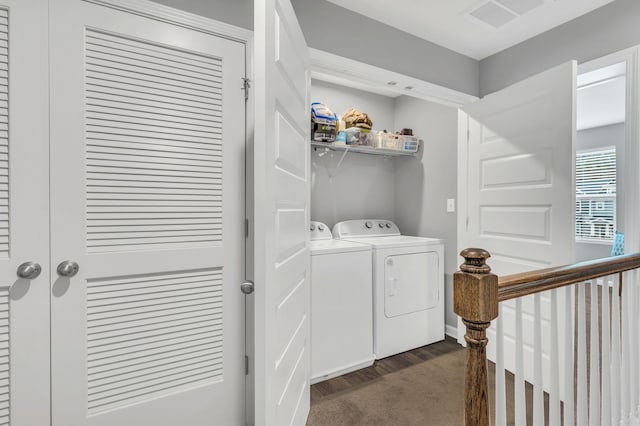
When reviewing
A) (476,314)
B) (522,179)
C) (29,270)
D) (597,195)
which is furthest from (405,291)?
(597,195)

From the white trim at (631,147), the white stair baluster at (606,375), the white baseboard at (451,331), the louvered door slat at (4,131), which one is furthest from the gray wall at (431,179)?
the louvered door slat at (4,131)

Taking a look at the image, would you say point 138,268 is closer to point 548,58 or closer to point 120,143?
point 120,143

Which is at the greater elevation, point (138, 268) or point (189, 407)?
point (138, 268)

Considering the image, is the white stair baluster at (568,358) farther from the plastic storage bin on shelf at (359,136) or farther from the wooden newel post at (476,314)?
the plastic storage bin on shelf at (359,136)

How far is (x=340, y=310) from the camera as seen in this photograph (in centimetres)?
219

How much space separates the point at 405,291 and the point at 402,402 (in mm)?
821

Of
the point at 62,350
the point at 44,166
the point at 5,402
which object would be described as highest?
the point at 44,166

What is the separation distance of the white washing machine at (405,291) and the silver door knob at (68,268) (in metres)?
1.79

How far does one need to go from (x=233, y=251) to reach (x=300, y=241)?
35 cm

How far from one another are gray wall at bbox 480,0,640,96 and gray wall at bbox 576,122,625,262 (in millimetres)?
4076

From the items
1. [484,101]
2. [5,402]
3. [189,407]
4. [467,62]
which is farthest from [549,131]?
[5,402]

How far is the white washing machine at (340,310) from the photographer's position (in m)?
2.10

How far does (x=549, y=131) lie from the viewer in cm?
195

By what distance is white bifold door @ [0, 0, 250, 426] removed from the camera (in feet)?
3.88
